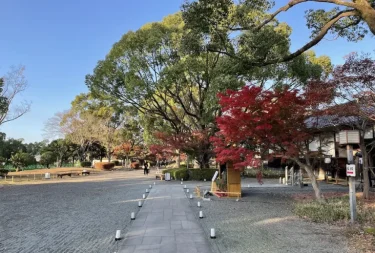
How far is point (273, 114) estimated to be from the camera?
354 inches

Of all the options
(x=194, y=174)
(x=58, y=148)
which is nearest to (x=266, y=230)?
(x=194, y=174)

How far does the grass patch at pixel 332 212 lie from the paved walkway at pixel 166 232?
298 centimetres

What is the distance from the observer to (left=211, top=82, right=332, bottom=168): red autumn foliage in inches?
355

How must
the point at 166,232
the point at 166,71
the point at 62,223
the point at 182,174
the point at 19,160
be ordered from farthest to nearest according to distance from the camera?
1. the point at 19,160
2. the point at 182,174
3. the point at 166,71
4. the point at 62,223
5. the point at 166,232

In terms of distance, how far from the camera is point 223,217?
823 cm

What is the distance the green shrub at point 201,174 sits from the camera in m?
20.9

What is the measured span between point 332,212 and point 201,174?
13.7 m

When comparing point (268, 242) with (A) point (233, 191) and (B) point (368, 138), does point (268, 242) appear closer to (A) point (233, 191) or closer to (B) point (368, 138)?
(A) point (233, 191)

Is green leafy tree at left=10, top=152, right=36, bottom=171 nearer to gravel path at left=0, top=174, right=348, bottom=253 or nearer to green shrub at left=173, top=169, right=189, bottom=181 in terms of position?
green shrub at left=173, top=169, right=189, bottom=181

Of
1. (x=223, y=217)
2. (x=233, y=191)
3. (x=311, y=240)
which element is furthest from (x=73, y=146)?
(x=311, y=240)

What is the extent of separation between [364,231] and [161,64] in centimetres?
1593

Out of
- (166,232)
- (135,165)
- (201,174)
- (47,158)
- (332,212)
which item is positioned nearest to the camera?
(166,232)

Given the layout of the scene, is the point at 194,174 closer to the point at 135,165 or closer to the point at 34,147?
the point at 135,165

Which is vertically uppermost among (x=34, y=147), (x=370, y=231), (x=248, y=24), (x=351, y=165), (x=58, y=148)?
(x=248, y=24)
